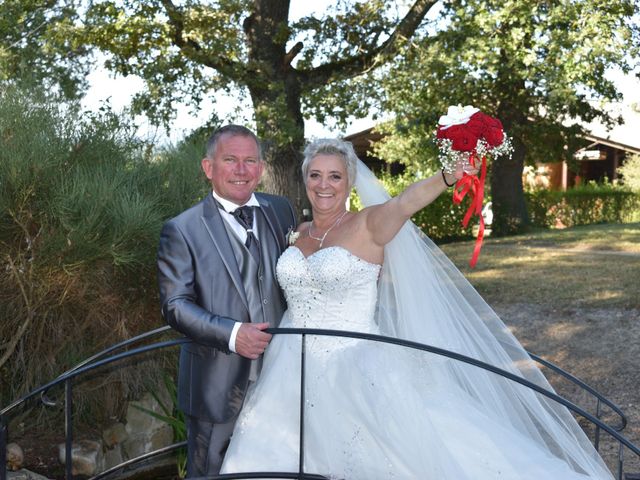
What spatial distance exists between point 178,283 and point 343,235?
3.00 ft

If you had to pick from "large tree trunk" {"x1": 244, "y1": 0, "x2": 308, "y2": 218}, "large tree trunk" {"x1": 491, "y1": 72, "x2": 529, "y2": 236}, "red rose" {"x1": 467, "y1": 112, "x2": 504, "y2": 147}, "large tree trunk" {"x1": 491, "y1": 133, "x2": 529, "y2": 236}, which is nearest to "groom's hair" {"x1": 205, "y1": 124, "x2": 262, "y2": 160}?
"red rose" {"x1": 467, "y1": 112, "x2": 504, "y2": 147}

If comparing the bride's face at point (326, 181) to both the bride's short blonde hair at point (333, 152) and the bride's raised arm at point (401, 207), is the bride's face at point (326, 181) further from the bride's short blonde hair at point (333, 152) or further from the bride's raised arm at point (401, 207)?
the bride's raised arm at point (401, 207)

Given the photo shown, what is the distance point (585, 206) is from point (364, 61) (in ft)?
55.9

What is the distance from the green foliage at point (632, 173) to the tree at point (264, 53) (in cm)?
1934

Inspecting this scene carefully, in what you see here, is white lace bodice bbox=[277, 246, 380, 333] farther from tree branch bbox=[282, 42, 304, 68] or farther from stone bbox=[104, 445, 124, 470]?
tree branch bbox=[282, 42, 304, 68]

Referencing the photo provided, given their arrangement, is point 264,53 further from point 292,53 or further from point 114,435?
point 114,435

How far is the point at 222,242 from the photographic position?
138 inches

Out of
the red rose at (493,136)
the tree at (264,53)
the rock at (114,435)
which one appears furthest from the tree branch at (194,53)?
the red rose at (493,136)

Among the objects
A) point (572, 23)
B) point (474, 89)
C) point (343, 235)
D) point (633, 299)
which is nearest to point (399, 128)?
point (474, 89)

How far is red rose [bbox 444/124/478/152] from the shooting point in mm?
3051

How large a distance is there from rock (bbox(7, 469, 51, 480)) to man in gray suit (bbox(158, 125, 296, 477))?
5.92ft

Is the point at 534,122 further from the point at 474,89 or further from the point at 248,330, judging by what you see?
the point at 248,330

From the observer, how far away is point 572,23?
12031 mm

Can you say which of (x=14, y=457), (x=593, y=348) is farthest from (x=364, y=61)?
(x=14, y=457)
